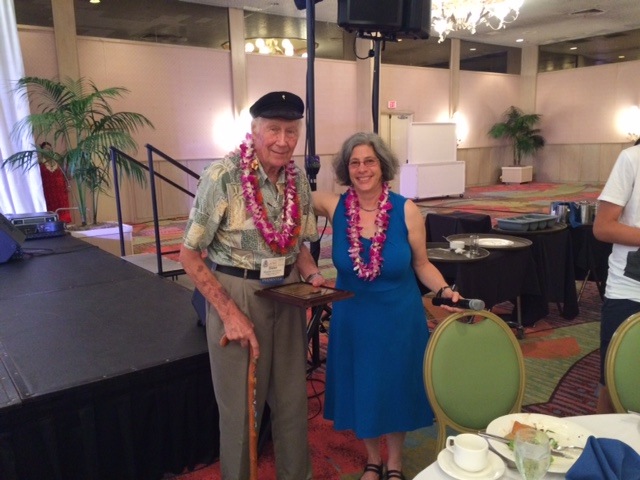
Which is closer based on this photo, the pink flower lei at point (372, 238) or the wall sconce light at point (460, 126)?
the pink flower lei at point (372, 238)

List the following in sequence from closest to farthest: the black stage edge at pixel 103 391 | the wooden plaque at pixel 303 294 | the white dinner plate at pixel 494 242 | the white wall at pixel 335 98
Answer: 1. the wooden plaque at pixel 303 294
2. the black stage edge at pixel 103 391
3. the white dinner plate at pixel 494 242
4. the white wall at pixel 335 98

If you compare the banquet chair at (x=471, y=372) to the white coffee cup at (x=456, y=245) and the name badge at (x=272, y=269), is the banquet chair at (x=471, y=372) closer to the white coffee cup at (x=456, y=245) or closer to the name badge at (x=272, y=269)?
the name badge at (x=272, y=269)

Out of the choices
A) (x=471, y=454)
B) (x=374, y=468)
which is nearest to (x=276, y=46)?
(x=374, y=468)

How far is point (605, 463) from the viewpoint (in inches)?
39.6

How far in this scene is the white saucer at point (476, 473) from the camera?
42.3 inches

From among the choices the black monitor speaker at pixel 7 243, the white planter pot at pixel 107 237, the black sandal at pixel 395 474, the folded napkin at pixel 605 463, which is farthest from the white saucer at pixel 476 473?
the white planter pot at pixel 107 237

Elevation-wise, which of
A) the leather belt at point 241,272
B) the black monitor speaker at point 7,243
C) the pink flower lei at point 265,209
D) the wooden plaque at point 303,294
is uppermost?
the pink flower lei at point 265,209

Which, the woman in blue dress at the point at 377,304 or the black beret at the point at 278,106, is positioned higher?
the black beret at the point at 278,106

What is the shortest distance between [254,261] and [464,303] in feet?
2.33

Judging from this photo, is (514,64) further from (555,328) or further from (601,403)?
(601,403)

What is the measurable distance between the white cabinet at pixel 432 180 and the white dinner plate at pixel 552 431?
10.9 m

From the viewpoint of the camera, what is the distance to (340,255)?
200 cm

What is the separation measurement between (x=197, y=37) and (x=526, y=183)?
10223 millimetres

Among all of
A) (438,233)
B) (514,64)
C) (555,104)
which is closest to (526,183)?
(555,104)
